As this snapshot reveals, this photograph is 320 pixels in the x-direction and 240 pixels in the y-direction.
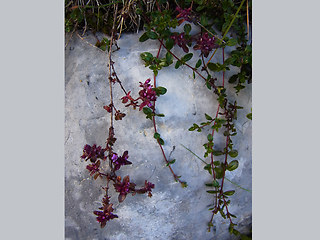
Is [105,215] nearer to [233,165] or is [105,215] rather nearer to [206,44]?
[233,165]

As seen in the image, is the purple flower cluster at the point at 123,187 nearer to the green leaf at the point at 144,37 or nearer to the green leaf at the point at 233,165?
the green leaf at the point at 233,165

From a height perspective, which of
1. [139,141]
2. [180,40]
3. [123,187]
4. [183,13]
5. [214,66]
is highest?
[183,13]

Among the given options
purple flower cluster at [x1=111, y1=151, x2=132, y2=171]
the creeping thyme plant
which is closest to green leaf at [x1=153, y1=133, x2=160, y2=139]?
the creeping thyme plant

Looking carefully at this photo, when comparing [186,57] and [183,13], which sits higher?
[183,13]

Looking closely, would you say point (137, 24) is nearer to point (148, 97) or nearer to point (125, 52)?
point (125, 52)

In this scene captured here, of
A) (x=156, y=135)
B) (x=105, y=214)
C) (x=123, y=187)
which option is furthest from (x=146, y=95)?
(x=105, y=214)

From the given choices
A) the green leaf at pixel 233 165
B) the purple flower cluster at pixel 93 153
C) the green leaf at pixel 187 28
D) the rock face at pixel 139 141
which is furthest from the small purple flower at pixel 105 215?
the green leaf at pixel 187 28

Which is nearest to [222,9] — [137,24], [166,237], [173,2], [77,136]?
[173,2]
